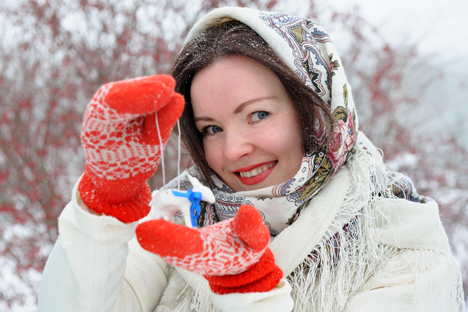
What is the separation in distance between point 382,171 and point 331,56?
52 centimetres

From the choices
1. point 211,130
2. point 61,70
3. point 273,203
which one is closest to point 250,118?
point 211,130

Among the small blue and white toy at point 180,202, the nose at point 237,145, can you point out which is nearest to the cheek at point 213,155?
the nose at point 237,145

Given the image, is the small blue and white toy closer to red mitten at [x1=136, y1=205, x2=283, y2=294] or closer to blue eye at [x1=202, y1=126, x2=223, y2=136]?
red mitten at [x1=136, y1=205, x2=283, y2=294]

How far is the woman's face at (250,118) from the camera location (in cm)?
131

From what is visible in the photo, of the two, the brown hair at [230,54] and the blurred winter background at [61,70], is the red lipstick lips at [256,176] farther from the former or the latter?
the blurred winter background at [61,70]

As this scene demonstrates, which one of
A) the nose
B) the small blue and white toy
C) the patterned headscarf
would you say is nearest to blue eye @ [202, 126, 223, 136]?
the nose

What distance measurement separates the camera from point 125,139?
90 centimetres

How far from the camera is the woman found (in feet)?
3.45

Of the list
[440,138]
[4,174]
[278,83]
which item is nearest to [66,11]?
[4,174]

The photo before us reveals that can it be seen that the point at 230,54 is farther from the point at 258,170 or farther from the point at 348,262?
the point at 348,262

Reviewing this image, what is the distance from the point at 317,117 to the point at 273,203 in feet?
1.18

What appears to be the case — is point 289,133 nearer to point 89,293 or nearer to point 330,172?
point 330,172

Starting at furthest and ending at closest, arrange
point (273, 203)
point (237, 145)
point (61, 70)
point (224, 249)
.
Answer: point (61, 70)
point (273, 203)
point (237, 145)
point (224, 249)

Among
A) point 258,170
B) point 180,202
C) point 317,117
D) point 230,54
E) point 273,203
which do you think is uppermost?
point 230,54
